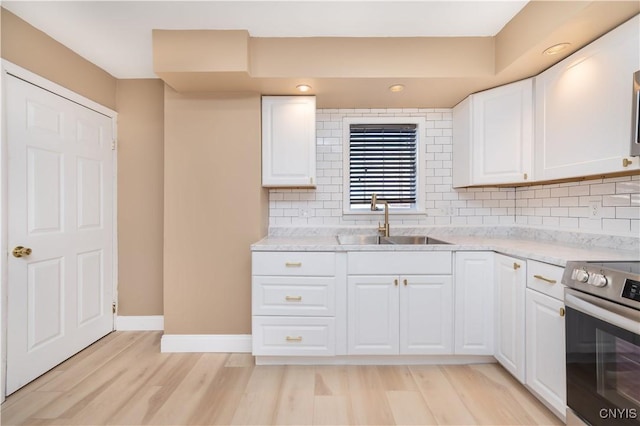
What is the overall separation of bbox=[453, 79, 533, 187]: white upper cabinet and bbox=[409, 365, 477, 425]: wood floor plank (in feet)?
5.08

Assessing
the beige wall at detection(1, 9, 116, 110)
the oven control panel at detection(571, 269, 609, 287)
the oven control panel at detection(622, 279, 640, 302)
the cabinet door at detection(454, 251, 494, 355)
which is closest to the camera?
the oven control panel at detection(622, 279, 640, 302)

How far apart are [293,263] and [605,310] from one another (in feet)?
5.64

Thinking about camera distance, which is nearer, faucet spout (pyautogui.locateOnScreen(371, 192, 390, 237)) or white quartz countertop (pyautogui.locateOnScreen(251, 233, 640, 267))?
white quartz countertop (pyautogui.locateOnScreen(251, 233, 640, 267))

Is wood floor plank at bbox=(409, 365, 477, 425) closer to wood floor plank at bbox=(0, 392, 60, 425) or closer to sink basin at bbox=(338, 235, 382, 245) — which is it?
sink basin at bbox=(338, 235, 382, 245)

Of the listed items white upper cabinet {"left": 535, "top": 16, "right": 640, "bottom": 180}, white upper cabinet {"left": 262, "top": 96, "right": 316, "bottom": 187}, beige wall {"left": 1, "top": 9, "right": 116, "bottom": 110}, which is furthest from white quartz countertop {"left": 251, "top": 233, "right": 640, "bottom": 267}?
beige wall {"left": 1, "top": 9, "right": 116, "bottom": 110}

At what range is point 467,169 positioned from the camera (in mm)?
2602

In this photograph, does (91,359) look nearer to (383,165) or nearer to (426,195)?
(383,165)

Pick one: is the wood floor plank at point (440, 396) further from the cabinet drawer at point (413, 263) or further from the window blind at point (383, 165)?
the window blind at point (383, 165)

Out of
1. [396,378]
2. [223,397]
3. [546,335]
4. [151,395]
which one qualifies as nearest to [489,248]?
[546,335]

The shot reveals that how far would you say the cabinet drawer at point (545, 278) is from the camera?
1.61 m

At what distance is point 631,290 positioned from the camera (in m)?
1.19

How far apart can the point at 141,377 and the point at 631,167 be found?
3261mm

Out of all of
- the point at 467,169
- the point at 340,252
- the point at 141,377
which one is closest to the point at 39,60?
the point at 141,377

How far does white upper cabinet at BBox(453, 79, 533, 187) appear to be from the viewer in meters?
2.30
